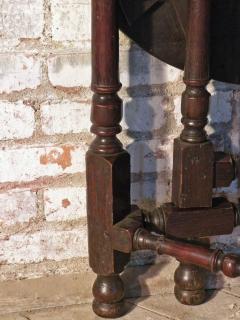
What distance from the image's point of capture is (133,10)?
4.06 feet

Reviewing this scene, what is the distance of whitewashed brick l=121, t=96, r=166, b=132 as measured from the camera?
1473 mm

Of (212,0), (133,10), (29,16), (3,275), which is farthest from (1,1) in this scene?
(3,275)

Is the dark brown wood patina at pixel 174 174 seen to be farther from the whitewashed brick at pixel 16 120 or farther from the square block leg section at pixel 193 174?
the whitewashed brick at pixel 16 120

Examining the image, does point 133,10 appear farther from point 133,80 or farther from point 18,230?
point 18,230

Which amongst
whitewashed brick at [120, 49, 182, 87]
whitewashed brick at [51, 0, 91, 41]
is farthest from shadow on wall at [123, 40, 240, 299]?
whitewashed brick at [51, 0, 91, 41]

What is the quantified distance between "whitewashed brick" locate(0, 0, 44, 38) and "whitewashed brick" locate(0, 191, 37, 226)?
14.1 inches

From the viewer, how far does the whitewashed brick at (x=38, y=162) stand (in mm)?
1453

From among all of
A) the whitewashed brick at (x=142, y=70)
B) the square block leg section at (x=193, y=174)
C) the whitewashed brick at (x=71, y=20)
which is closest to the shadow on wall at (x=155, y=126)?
the whitewashed brick at (x=142, y=70)

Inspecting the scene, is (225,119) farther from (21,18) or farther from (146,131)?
(21,18)

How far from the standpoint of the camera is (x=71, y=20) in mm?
1396

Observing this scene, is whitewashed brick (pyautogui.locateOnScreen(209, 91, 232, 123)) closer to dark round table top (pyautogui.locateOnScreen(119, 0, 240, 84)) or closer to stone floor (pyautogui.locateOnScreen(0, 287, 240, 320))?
dark round table top (pyautogui.locateOnScreen(119, 0, 240, 84))

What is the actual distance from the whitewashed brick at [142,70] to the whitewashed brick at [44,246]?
1.21 feet

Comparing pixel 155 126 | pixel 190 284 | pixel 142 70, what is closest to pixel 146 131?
pixel 155 126

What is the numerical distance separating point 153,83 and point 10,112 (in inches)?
12.8
